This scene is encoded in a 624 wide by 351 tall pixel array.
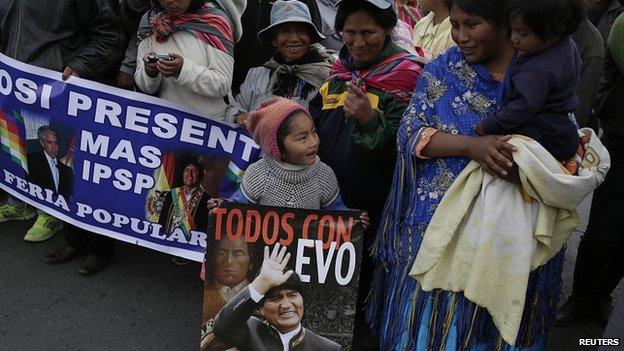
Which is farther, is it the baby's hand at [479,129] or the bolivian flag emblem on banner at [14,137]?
the bolivian flag emblem on banner at [14,137]

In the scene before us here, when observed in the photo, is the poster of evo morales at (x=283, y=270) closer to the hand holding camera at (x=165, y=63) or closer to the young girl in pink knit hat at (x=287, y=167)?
the young girl in pink knit hat at (x=287, y=167)

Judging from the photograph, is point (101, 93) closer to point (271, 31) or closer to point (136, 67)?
point (136, 67)

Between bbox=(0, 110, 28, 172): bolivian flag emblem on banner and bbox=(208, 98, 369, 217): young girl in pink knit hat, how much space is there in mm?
1637

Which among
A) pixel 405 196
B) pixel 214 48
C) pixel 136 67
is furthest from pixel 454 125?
pixel 136 67

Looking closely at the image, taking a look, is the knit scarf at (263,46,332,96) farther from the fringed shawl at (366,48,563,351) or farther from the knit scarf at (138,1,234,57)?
the fringed shawl at (366,48,563,351)

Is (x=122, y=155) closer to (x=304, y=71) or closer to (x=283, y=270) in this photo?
(x=304, y=71)

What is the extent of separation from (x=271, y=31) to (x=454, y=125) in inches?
45.6

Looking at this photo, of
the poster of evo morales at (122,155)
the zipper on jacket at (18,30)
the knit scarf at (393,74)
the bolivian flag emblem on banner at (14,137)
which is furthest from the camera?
the bolivian flag emblem on banner at (14,137)

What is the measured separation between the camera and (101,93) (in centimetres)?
304

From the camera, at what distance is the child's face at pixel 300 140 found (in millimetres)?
2170

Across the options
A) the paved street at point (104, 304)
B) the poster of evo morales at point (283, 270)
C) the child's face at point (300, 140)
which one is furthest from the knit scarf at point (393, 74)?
the paved street at point (104, 304)

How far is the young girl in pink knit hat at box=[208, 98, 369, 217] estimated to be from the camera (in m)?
2.17

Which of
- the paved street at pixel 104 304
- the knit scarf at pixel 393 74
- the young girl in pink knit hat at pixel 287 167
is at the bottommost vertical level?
the paved street at pixel 104 304

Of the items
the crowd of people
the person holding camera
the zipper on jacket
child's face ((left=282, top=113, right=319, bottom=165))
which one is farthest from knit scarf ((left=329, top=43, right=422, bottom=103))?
the zipper on jacket
